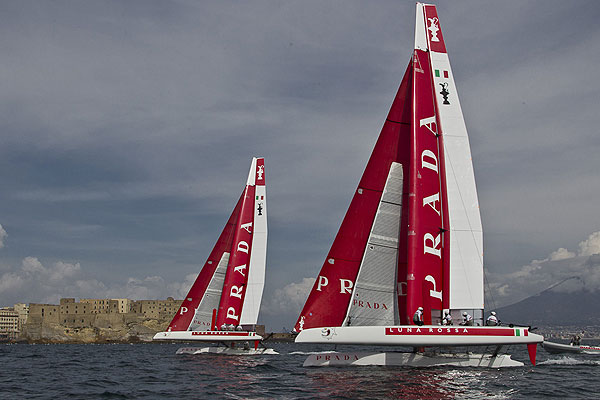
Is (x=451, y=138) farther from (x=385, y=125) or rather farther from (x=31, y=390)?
(x=31, y=390)

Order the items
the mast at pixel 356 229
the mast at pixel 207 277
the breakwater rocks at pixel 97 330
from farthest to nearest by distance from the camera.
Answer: the breakwater rocks at pixel 97 330 < the mast at pixel 207 277 < the mast at pixel 356 229

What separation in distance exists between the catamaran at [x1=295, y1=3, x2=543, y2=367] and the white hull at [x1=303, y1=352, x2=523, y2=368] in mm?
31

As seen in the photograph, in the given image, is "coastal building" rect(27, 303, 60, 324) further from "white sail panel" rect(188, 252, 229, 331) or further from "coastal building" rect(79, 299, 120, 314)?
"white sail panel" rect(188, 252, 229, 331)

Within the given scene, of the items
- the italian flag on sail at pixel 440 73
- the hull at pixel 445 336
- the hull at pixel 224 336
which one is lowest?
the hull at pixel 224 336

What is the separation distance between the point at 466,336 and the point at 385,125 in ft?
25.9

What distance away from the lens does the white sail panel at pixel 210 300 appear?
3731 cm

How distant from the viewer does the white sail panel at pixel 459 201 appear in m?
19.7

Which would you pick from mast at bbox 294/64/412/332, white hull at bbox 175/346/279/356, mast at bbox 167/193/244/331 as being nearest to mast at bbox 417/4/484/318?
mast at bbox 294/64/412/332

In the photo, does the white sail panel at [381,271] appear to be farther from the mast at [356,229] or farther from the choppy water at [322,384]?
the choppy water at [322,384]

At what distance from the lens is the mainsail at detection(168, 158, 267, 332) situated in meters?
34.2

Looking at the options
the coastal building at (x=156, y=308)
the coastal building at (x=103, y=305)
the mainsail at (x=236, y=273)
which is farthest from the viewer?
the coastal building at (x=103, y=305)

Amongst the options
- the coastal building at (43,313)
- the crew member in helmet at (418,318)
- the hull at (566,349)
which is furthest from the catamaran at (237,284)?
the coastal building at (43,313)

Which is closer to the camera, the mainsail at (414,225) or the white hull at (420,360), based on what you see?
the white hull at (420,360)

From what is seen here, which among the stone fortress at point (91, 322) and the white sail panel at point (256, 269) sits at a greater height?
the white sail panel at point (256, 269)
